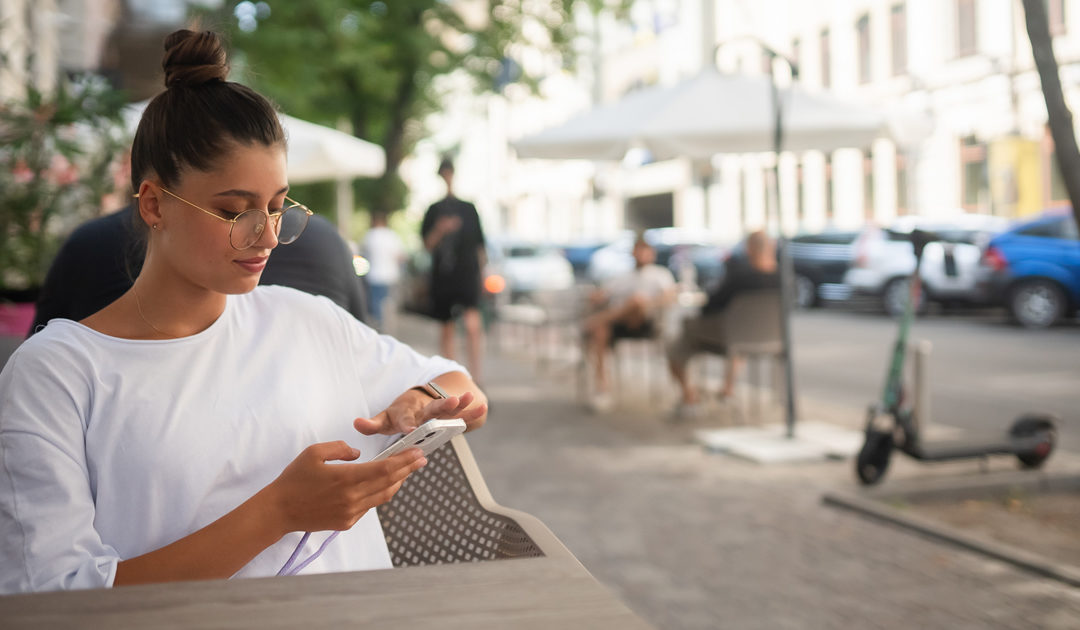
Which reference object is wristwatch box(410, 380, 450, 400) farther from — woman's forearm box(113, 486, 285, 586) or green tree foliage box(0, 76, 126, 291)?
green tree foliage box(0, 76, 126, 291)

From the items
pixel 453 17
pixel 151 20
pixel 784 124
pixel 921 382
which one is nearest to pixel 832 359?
pixel 784 124

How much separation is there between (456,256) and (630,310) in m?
1.65

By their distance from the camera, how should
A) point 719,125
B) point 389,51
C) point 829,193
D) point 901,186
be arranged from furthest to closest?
point 829,193 < point 901,186 < point 389,51 < point 719,125

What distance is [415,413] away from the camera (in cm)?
211

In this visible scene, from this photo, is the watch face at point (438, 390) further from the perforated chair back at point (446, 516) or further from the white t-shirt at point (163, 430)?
the perforated chair back at point (446, 516)

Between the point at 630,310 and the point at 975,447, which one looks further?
the point at 630,310

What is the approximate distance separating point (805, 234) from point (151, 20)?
1778cm

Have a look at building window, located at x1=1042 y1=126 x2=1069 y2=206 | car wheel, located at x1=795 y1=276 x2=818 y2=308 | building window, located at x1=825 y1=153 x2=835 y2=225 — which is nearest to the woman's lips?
car wheel, located at x1=795 y1=276 x2=818 y2=308

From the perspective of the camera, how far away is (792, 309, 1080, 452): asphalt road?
9969 millimetres

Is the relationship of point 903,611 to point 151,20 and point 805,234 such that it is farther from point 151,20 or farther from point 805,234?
point 151,20

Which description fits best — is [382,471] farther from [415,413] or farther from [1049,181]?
[1049,181]

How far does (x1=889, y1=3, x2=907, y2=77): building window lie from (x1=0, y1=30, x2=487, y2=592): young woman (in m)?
30.6

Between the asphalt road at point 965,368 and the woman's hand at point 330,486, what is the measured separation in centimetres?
715

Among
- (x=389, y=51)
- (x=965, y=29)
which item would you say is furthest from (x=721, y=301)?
(x=965, y=29)
